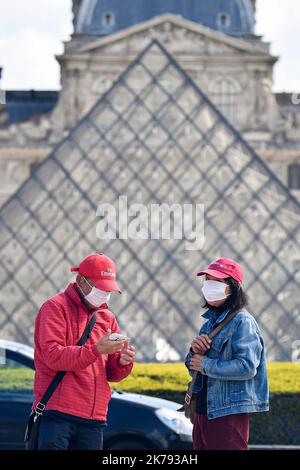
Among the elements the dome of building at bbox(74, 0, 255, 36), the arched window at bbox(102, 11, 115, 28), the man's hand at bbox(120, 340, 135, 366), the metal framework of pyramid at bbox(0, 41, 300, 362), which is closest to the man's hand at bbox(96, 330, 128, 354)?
the man's hand at bbox(120, 340, 135, 366)

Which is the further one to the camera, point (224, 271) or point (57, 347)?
point (224, 271)

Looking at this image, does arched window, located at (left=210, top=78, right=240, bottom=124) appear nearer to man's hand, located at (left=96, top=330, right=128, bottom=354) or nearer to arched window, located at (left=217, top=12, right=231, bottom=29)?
arched window, located at (left=217, top=12, right=231, bottom=29)

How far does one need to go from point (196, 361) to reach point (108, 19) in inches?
1726

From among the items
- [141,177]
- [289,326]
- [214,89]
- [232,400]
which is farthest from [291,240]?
[214,89]

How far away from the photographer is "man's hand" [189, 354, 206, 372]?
6.72 m

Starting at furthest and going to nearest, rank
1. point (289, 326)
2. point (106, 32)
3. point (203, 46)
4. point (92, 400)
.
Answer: point (106, 32) → point (203, 46) → point (289, 326) → point (92, 400)

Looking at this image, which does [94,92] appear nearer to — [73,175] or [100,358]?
[73,175]

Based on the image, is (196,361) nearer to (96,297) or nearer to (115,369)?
(115,369)

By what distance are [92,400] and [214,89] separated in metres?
40.8

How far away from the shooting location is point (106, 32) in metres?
49.4

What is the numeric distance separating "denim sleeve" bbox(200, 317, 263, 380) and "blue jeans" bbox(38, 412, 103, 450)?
0.66 meters

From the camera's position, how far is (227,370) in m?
6.58

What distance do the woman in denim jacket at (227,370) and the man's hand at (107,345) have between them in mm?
557

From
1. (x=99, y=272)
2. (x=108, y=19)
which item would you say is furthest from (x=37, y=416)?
(x=108, y=19)
